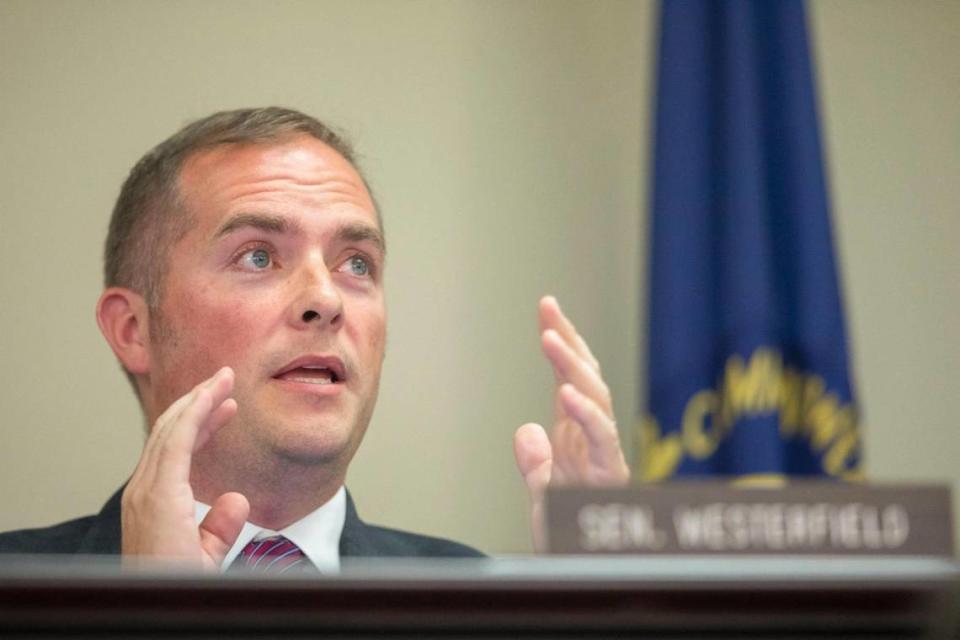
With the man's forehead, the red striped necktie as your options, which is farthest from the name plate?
the man's forehead

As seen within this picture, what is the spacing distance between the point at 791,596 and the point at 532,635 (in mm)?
152

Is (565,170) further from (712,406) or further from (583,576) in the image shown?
(583,576)

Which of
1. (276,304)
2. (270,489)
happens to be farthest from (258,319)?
(270,489)

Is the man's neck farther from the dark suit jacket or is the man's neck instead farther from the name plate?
the name plate

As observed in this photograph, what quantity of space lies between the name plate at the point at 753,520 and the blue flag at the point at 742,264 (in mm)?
1237

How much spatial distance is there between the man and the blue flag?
1.55 ft

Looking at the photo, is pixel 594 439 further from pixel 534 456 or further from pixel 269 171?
pixel 269 171

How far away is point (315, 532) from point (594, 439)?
24.6 inches

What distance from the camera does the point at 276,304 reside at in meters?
1.87

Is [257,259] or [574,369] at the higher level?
[257,259]

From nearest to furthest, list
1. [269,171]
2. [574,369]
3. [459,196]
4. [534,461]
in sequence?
1. [574,369]
2. [534,461]
3. [269,171]
4. [459,196]

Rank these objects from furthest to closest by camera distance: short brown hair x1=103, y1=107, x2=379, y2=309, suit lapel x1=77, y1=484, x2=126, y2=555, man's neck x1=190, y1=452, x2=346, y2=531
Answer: short brown hair x1=103, y1=107, x2=379, y2=309
man's neck x1=190, y1=452, x2=346, y2=531
suit lapel x1=77, y1=484, x2=126, y2=555

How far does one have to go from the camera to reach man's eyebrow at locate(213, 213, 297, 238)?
1936 mm

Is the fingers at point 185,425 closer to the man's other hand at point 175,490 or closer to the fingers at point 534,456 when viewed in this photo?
the man's other hand at point 175,490
